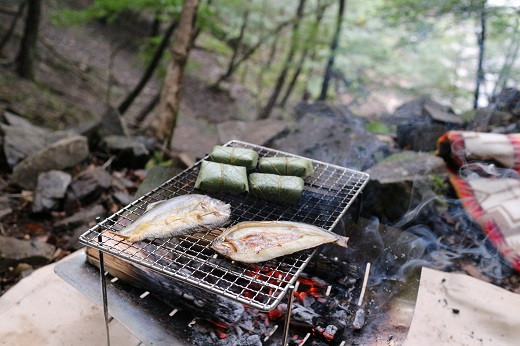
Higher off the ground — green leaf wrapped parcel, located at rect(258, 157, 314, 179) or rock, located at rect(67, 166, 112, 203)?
green leaf wrapped parcel, located at rect(258, 157, 314, 179)

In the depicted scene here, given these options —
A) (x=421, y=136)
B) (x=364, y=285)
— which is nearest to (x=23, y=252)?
(x=364, y=285)

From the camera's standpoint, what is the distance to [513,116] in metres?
6.73

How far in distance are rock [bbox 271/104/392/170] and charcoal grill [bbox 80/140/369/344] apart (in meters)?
1.86

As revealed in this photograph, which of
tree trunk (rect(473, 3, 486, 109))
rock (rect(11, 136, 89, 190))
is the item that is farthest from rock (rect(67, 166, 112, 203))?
tree trunk (rect(473, 3, 486, 109))

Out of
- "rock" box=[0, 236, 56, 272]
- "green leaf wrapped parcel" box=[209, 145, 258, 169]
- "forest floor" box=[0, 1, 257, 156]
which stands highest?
"green leaf wrapped parcel" box=[209, 145, 258, 169]

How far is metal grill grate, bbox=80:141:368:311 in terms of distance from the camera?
249 centimetres

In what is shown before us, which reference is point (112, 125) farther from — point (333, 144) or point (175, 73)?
point (333, 144)

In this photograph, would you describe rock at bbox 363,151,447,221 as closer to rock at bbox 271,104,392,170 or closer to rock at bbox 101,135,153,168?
rock at bbox 271,104,392,170

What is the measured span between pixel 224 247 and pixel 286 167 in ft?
4.00

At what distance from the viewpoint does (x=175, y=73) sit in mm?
7344

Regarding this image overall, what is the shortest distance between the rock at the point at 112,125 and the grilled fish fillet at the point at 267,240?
5522mm

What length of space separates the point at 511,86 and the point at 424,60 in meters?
5.56

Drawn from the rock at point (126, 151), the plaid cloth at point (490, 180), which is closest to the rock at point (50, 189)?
the rock at point (126, 151)

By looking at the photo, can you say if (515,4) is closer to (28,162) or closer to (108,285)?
(108,285)
